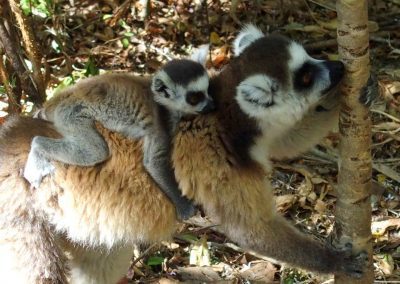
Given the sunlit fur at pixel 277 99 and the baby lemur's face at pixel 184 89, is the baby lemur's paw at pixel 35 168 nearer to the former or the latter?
the baby lemur's face at pixel 184 89

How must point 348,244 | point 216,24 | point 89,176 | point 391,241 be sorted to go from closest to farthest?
point 348,244, point 89,176, point 391,241, point 216,24

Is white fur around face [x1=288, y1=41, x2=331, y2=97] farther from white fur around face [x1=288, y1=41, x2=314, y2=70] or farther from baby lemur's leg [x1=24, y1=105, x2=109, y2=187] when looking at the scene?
baby lemur's leg [x1=24, y1=105, x2=109, y2=187]

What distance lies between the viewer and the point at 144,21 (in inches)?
417

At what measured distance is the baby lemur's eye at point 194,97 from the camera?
535 cm

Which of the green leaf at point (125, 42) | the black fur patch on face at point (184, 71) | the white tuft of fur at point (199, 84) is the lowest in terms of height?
the green leaf at point (125, 42)

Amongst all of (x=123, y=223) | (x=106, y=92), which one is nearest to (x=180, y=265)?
(x=123, y=223)

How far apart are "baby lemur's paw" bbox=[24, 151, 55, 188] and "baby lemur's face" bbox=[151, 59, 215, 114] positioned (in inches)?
41.7

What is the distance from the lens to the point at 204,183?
17.2 feet

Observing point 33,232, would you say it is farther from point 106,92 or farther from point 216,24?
point 216,24

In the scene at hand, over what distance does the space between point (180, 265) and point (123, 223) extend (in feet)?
6.79

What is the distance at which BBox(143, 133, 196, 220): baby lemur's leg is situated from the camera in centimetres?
534

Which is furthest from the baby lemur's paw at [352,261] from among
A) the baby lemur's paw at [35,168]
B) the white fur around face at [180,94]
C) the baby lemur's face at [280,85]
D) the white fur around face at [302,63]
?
the baby lemur's paw at [35,168]

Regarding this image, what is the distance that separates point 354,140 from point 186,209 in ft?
5.00

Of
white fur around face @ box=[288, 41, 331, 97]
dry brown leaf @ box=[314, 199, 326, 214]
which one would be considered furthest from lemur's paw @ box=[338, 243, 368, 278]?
dry brown leaf @ box=[314, 199, 326, 214]
